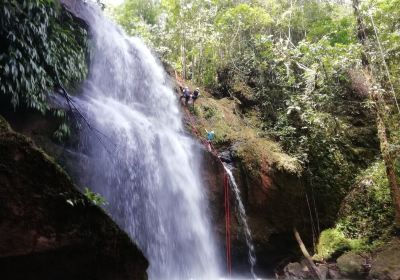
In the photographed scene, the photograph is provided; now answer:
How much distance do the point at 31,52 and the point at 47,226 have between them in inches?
203

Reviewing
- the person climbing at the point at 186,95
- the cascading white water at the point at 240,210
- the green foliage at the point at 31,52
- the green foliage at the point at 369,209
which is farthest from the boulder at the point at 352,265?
the green foliage at the point at 31,52

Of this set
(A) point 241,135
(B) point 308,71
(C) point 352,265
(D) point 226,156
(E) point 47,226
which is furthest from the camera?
(B) point 308,71

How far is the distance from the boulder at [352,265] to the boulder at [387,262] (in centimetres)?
34

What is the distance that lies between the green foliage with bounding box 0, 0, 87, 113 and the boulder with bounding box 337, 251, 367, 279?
358 inches

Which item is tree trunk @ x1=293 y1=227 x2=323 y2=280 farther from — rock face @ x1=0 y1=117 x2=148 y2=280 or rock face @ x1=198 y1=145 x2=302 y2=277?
rock face @ x1=0 y1=117 x2=148 y2=280

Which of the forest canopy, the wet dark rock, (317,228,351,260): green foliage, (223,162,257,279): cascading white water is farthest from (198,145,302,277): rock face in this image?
the forest canopy

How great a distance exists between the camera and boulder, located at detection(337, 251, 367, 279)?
33.7 ft

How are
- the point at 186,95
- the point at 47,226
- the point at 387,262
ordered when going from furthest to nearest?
the point at 186,95 → the point at 387,262 → the point at 47,226

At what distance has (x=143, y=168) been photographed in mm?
9133

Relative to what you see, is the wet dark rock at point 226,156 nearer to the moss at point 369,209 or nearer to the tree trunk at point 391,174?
the moss at point 369,209

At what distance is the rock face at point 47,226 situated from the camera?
2979 mm

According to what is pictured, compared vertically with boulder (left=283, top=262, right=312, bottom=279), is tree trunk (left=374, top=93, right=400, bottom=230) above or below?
above

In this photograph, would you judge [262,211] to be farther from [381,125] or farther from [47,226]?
[47,226]

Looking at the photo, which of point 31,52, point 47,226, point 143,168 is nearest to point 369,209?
point 143,168
